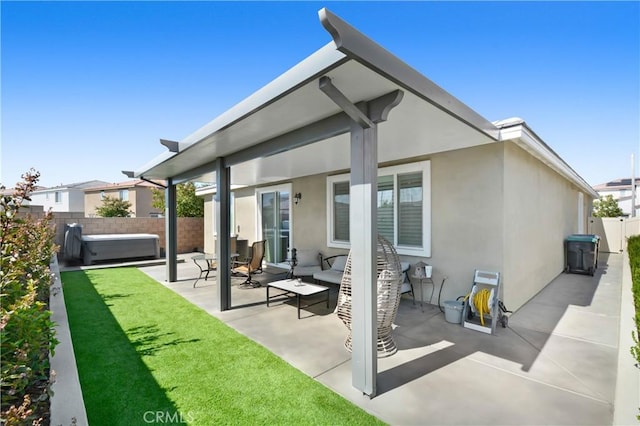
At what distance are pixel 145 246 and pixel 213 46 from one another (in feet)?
28.8

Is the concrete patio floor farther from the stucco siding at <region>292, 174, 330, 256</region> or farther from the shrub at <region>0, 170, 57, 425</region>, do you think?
the stucco siding at <region>292, 174, 330, 256</region>

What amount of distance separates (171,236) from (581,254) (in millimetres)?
12003

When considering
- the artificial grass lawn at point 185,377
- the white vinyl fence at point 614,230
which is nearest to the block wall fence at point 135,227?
the artificial grass lawn at point 185,377

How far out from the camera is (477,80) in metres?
7.53

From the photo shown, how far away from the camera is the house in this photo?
279cm

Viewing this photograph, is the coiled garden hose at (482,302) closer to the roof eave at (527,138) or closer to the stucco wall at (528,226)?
the stucco wall at (528,226)

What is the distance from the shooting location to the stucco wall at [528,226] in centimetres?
523

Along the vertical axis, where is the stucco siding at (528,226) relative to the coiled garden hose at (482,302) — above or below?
above

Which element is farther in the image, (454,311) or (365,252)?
(454,311)

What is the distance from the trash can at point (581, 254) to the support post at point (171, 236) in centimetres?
1165

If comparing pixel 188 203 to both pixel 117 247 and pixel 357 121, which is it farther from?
pixel 357 121

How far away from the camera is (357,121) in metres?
2.93

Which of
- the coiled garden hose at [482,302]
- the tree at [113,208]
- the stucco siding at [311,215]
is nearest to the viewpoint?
the coiled garden hose at [482,302]

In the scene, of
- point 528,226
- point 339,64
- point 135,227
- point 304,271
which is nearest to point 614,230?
point 528,226
